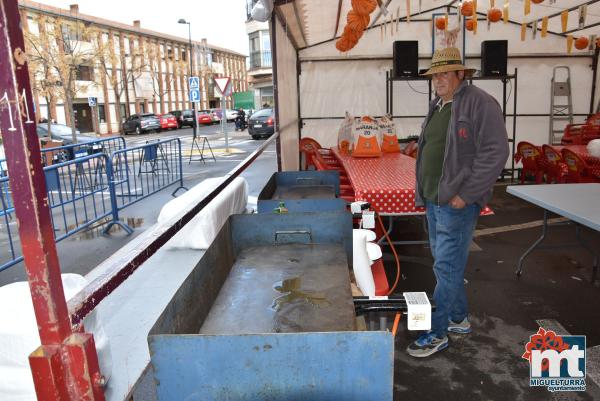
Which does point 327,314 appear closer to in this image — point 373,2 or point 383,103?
point 373,2

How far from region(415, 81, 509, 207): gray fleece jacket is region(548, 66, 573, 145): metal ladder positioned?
8.66m

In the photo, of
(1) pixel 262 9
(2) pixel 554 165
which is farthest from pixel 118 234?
(2) pixel 554 165

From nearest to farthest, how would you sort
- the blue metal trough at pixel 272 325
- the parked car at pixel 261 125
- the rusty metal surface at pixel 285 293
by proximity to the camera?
the blue metal trough at pixel 272 325
the rusty metal surface at pixel 285 293
the parked car at pixel 261 125

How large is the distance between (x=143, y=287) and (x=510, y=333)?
2.79 metres

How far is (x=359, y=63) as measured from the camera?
1019 centimetres

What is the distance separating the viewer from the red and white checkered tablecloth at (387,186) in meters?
4.25

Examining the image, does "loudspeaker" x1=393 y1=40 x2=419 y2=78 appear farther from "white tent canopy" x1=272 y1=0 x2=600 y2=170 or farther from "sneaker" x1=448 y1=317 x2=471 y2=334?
"sneaker" x1=448 y1=317 x2=471 y2=334

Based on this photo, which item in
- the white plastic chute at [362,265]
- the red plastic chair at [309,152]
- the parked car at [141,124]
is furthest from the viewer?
the parked car at [141,124]

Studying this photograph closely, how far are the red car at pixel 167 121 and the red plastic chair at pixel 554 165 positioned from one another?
3073 cm

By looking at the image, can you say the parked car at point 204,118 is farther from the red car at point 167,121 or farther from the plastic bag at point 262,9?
the plastic bag at point 262,9

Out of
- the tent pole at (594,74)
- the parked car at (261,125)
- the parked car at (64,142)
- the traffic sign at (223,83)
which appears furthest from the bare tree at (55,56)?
the tent pole at (594,74)

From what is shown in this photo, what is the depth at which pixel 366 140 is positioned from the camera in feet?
22.2

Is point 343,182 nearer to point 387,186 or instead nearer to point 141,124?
point 387,186

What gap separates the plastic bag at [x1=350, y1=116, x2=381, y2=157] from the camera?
22.1ft
